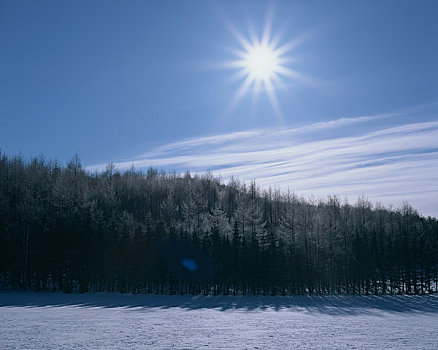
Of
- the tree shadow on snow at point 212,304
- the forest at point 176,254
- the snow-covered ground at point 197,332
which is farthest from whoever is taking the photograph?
the forest at point 176,254

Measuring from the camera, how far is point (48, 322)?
25766 millimetres

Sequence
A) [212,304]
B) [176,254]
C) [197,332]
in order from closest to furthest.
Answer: [197,332] → [212,304] → [176,254]

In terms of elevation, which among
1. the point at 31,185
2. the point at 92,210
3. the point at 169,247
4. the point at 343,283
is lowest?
the point at 343,283

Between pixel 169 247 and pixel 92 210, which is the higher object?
pixel 92 210

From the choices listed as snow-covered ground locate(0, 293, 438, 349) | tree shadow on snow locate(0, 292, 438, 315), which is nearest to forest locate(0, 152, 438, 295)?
tree shadow on snow locate(0, 292, 438, 315)

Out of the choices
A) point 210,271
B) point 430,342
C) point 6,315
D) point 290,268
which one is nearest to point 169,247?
point 210,271

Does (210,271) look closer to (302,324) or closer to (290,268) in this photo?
(290,268)

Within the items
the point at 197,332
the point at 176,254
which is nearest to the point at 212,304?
the point at 176,254

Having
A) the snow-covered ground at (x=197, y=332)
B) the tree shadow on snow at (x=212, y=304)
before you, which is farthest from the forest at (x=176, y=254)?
the snow-covered ground at (x=197, y=332)

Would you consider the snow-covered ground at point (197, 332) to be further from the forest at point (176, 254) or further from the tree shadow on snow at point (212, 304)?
the forest at point (176, 254)

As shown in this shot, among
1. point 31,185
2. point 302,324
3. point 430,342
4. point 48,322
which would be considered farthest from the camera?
point 31,185

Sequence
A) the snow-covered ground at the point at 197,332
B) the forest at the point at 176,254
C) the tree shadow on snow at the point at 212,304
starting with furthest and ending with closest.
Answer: the forest at the point at 176,254 < the tree shadow on snow at the point at 212,304 < the snow-covered ground at the point at 197,332

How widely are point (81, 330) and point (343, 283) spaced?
5973 centimetres

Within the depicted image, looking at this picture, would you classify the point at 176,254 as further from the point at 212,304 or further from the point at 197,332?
the point at 197,332
